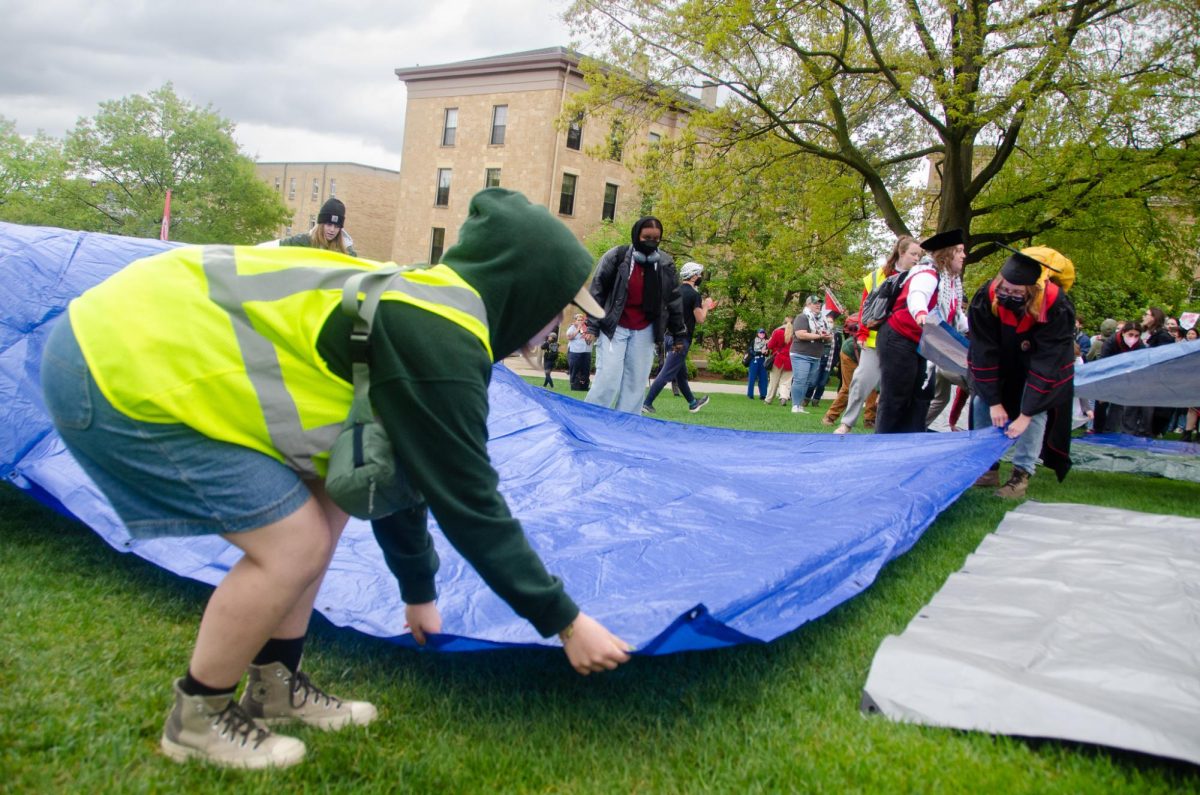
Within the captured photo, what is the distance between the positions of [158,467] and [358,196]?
44044 mm

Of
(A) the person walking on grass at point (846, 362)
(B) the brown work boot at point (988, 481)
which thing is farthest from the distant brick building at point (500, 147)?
(B) the brown work boot at point (988, 481)

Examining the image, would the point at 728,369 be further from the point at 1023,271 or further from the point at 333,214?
the point at 333,214

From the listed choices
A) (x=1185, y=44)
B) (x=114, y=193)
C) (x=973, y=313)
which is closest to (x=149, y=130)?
(x=114, y=193)

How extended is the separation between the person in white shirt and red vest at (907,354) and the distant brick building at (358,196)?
126ft

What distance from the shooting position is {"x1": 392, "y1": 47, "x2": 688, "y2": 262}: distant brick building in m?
30.2

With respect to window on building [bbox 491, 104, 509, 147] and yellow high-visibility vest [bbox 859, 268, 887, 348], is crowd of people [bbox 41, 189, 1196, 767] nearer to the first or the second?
yellow high-visibility vest [bbox 859, 268, 887, 348]

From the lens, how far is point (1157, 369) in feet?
18.0

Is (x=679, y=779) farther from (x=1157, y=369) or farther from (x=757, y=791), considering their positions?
(x=1157, y=369)

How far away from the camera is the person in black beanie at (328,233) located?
489 cm

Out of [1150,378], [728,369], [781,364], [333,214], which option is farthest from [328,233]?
[728,369]

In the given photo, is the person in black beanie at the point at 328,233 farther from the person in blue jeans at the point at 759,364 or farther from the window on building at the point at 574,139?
the window on building at the point at 574,139

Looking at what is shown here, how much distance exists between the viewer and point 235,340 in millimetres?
1538

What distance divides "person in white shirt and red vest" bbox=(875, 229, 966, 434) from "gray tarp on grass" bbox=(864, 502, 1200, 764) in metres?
2.04

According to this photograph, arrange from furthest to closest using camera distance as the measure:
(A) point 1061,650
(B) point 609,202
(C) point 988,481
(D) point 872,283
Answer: (B) point 609,202 → (D) point 872,283 → (C) point 988,481 → (A) point 1061,650
